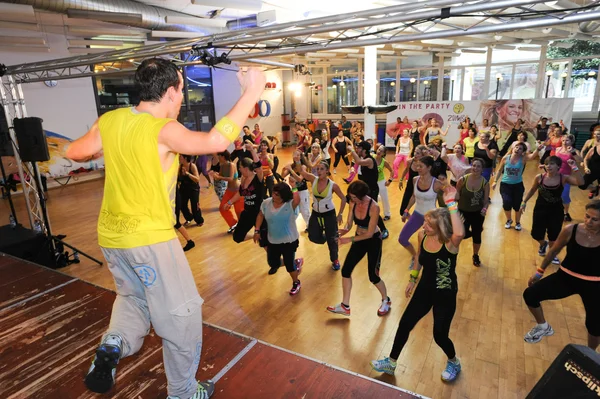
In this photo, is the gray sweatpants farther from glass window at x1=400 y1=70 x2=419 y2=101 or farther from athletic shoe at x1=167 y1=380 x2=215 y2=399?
glass window at x1=400 y1=70 x2=419 y2=101

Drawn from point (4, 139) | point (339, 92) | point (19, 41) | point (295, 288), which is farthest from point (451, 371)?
point (339, 92)

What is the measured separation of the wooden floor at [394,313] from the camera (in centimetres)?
303

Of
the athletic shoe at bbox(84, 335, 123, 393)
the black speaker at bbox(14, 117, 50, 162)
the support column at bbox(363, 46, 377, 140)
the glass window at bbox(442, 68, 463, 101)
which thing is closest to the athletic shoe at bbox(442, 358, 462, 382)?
the athletic shoe at bbox(84, 335, 123, 393)

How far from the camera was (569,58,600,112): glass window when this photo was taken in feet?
51.5

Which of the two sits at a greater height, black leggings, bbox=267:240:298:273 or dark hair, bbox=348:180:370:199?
dark hair, bbox=348:180:370:199

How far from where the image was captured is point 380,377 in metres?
2.97

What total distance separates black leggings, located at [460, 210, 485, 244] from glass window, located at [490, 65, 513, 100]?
1413 cm

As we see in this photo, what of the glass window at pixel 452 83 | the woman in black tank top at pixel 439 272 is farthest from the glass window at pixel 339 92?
the woman in black tank top at pixel 439 272

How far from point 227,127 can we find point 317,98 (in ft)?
66.3

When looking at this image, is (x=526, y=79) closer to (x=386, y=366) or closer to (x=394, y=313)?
(x=394, y=313)

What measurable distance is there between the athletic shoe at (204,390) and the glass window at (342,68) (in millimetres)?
19871

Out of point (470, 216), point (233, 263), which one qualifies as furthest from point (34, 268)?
point (470, 216)

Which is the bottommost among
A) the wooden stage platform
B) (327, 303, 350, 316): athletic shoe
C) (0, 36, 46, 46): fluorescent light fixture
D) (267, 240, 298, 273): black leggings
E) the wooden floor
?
the wooden floor

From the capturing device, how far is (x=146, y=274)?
1.54m
